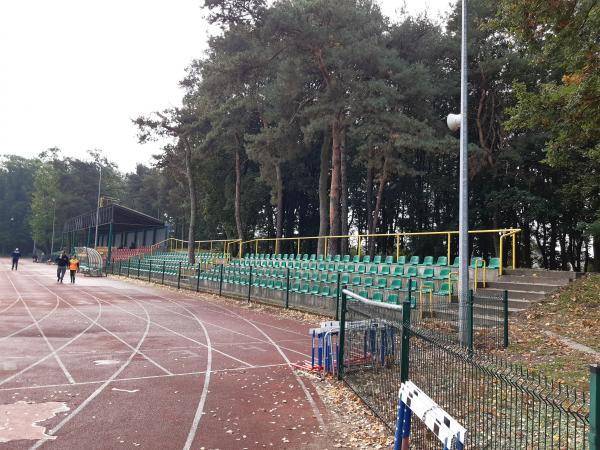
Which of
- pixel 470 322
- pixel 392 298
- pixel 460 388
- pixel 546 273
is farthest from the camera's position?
pixel 546 273

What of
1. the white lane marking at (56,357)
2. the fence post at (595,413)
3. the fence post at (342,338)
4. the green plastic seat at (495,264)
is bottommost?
the white lane marking at (56,357)

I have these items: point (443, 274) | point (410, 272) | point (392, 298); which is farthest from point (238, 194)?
point (392, 298)

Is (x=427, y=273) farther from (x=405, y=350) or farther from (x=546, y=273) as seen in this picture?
(x=405, y=350)

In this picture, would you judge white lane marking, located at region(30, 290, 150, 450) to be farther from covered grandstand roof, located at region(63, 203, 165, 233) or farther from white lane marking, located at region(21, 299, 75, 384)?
covered grandstand roof, located at region(63, 203, 165, 233)

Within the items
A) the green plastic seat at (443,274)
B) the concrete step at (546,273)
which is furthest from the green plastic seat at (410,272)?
the concrete step at (546,273)

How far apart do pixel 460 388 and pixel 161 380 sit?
5.13 meters

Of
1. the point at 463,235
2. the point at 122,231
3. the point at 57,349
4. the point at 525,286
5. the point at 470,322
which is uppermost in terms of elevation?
the point at 122,231

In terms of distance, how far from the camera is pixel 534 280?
15.3m

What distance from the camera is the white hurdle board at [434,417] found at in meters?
3.12

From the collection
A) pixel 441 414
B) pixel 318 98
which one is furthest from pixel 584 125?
pixel 318 98

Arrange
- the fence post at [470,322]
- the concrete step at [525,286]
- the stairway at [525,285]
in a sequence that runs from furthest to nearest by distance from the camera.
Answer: the concrete step at [525,286]
the stairway at [525,285]
the fence post at [470,322]

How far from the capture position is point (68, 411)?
645cm

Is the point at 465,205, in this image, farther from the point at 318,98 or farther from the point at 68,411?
the point at 318,98

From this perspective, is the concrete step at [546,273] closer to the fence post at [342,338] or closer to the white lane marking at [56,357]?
the fence post at [342,338]
